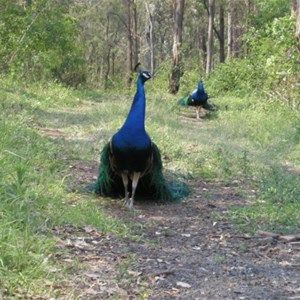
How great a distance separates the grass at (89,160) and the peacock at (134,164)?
1.20 feet

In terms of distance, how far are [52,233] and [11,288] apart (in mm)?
1309

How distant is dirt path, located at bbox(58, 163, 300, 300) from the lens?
397 centimetres

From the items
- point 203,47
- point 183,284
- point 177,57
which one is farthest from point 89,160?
point 203,47

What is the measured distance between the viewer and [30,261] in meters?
3.83

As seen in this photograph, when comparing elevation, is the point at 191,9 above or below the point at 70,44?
above

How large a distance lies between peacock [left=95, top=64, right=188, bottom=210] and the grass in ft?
1.20

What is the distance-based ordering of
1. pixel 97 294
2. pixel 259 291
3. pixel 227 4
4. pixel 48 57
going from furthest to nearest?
pixel 227 4
pixel 48 57
pixel 259 291
pixel 97 294

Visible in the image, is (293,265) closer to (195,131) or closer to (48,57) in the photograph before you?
(195,131)

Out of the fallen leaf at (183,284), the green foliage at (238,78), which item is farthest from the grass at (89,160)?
the green foliage at (238,78)

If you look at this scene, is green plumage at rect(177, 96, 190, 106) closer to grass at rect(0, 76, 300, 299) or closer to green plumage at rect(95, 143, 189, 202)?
grass at rect(0, 76, 300, 299)

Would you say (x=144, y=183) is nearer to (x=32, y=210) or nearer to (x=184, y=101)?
(x=32, y=210)

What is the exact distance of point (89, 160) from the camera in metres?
8.72

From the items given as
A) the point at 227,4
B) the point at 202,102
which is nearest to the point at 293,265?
the point at 202,102

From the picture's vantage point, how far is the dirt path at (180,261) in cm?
397
